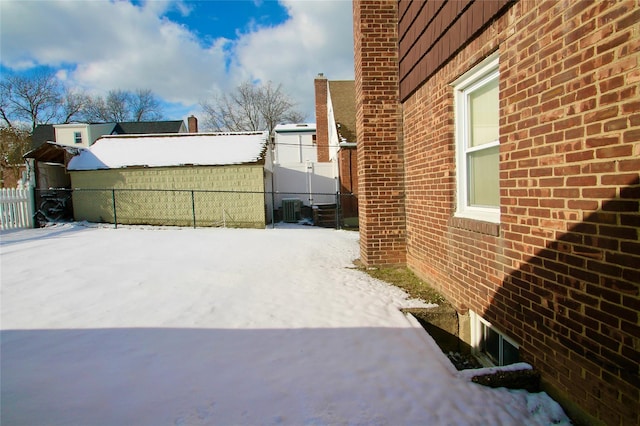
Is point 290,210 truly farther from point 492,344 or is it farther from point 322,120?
point 492,344

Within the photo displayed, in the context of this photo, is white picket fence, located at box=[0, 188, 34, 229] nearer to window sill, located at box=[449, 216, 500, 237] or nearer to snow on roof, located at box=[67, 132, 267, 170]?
snow on roof, located at box=[67, 132, 267, 170]

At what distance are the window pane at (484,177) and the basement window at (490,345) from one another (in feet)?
3.69

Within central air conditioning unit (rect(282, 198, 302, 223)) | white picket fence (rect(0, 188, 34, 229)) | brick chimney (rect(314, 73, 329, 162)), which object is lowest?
central air conditioning unit (rect(282, 198, 302, 223))

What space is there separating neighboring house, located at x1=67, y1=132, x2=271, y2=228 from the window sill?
9864 mm

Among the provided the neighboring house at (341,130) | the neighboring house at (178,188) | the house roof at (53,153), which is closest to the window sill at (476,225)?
the neighboring house at (178,188)

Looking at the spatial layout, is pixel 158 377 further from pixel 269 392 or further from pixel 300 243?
pixel 300 243

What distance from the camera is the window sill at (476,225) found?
2949 millimetres

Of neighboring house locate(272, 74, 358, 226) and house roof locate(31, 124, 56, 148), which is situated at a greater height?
house roof locate(31, 124, 56, 148)

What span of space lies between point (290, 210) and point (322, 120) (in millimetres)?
7186

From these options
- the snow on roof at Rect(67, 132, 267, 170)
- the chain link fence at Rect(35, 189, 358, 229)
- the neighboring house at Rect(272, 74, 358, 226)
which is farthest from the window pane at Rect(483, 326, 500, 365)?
the snow on roof at Rect(67, 132, 267, 170)

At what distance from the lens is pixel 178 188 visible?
43.2 feet

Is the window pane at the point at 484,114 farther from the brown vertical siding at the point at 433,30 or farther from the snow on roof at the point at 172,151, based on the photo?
the snow on roof at the point at 172,151

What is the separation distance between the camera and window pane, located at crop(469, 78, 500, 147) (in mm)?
3197

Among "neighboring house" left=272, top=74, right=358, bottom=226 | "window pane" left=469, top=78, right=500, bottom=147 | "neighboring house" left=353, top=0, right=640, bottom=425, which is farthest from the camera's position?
"neighboring house" left=272, top=74, right=358, bottom=226
